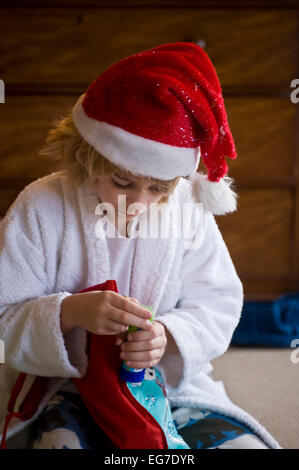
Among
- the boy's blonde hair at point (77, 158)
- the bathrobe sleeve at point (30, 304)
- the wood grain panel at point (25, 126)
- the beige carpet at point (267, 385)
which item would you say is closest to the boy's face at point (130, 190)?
the boy's blonde hair at point (77, 158)

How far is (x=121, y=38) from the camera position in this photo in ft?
4.06

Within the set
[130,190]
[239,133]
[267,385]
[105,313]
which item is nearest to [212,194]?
[130,190]

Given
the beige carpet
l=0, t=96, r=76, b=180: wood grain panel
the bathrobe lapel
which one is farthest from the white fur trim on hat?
l=0, t=96, r=76, b=180: wood grain panel

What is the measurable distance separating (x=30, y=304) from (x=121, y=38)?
863 millimetres

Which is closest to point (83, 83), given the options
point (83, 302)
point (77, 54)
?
point (77, 54)

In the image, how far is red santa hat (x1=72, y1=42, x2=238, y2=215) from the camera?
530mm

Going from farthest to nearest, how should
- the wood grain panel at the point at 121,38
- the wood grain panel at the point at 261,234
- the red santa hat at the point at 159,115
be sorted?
the wood grain panel at the point at 261,234 < the wood grain panel at the point at 121,38 < the red santa hat at the point at 159,115

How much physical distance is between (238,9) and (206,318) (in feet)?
3.02

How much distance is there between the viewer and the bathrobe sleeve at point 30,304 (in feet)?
2.02

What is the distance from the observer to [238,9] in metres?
1.24

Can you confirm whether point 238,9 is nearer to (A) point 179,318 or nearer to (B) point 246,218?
(B) point 246,218

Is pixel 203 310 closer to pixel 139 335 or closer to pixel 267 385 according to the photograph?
pixel 139 335

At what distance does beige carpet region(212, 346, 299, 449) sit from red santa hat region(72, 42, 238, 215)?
0.58m

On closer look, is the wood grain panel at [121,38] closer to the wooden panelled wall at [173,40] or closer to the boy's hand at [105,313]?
the wooden panelled wall at [173,40]
